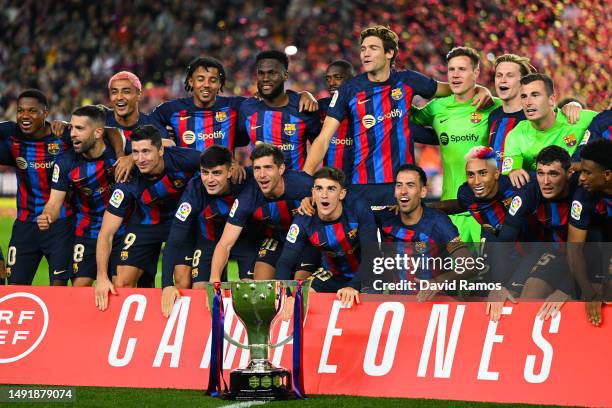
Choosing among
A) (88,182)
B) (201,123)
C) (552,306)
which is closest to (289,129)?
(201,123)

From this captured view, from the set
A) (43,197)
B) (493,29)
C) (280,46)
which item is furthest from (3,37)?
(43,197)

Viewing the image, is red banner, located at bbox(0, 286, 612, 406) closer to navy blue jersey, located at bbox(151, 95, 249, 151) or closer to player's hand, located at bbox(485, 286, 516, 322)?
player's hand, located at bbox(485, 286, 516, 322)

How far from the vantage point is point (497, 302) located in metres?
7.09

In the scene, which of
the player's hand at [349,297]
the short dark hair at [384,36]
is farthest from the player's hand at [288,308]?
the short dark hair at [384,36]

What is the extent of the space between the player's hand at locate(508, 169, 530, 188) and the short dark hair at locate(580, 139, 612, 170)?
757 millimetres

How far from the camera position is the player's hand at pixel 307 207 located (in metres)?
8.18

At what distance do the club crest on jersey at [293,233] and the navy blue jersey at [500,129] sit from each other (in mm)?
1721

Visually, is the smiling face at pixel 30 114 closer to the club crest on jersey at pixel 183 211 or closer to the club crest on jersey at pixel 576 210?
the club crest on jersey at pixel 183 211

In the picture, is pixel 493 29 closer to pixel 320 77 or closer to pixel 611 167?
pixel 320 77

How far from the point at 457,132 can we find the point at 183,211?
7.54ft

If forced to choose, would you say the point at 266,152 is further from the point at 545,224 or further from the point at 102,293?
the point at 545,224

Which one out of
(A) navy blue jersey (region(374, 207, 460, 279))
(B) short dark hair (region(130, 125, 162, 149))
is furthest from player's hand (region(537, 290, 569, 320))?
(B) short dark hair (region(130, 125, 162, 149))

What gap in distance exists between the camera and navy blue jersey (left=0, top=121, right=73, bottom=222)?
955cm

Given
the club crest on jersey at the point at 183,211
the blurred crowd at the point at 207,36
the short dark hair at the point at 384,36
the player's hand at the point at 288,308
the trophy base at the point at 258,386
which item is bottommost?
the trophy base at the point at 258,386
